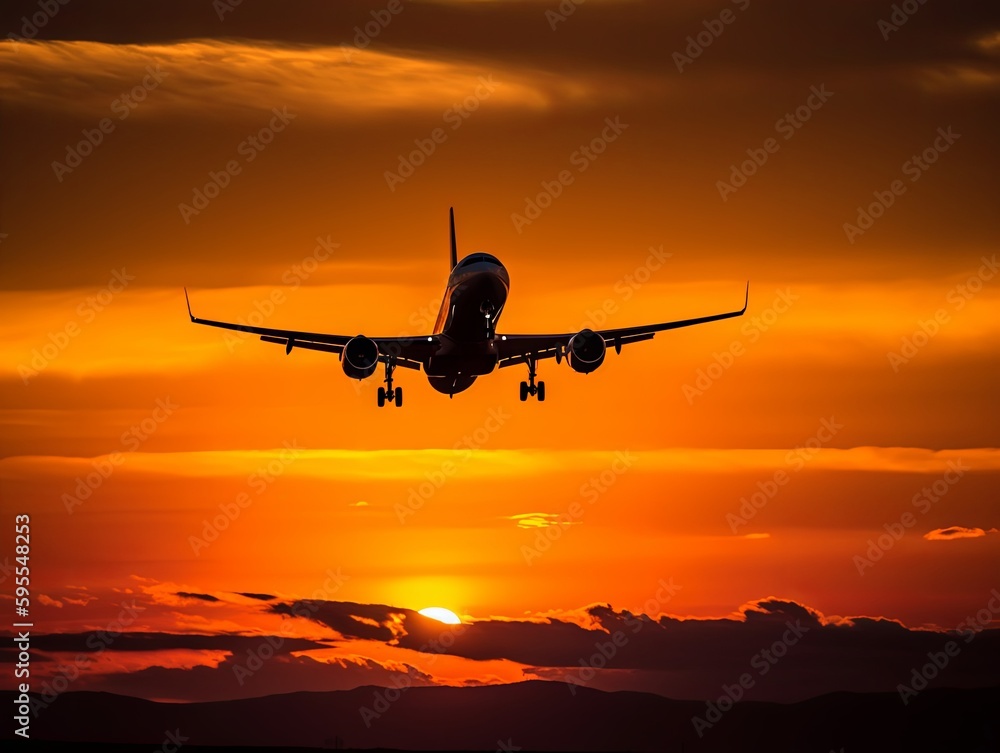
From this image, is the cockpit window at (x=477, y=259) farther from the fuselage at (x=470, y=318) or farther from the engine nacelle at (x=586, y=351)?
the engine nacelle at (x=586, y=351)

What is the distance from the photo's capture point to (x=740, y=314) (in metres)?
96.9

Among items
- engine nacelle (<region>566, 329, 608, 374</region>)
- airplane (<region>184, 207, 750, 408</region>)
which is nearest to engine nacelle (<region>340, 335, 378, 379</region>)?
airplane (<region>184, 207, 750, 408</region>)

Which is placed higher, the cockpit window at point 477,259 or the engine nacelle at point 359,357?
the cockpit window at point 477,259

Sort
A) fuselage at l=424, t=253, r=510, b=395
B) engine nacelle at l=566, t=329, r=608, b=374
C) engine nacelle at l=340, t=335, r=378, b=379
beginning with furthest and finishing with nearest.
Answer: engine nacelle at l=566, t=329, r=608, b=374 < engine nacelle at l=340, t=335, r=378, b=379 < fuselage at l=424, t=253, r=510, b=395

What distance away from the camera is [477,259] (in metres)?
89.4

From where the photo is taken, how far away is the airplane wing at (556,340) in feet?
317

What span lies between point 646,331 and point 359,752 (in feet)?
121

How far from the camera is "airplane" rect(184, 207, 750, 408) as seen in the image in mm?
88438

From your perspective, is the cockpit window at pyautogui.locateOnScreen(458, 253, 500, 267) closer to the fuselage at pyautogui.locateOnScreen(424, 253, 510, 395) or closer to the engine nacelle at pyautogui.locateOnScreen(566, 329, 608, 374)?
the fuselage at pyautogui.locateOnScreen(424, 253, 510, 395)

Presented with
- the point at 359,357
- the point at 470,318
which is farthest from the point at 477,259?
the point at 359,357

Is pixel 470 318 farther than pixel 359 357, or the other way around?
pixel 359 357

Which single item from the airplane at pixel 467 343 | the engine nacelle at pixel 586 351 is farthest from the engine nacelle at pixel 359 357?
the engine nacelle at pixel 586 351

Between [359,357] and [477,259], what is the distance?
991 centimetres

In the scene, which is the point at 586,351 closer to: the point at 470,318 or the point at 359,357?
the point at 470,318
